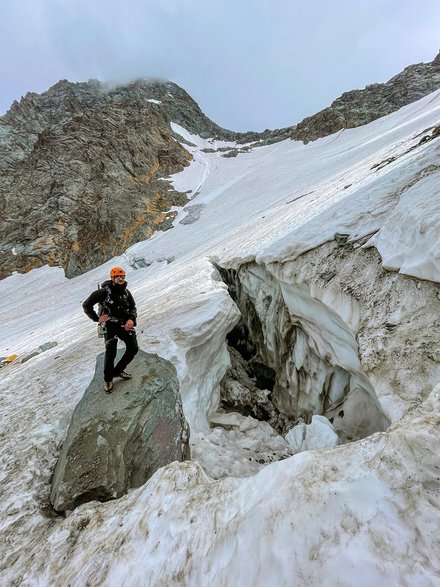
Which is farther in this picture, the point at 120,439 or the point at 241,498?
the point at 120,439

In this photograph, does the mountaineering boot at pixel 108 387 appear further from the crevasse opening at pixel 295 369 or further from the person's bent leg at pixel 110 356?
the crevasse opening at pixel 295 369

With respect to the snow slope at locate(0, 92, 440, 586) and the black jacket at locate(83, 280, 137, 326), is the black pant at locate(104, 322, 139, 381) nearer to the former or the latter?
the black jacket at locate(83, 280, 137, 326)

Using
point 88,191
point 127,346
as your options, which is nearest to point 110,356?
point 127,346

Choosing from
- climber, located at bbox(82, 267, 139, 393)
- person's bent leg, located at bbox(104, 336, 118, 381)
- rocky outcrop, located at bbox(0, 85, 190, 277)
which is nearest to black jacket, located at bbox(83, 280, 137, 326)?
climber, located at bbox(82, 267, 139, 393)

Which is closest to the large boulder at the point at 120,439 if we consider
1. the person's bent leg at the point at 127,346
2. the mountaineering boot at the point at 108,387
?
the mountaineering boot at the point at 108,387

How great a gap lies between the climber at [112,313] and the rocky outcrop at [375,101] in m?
55.1

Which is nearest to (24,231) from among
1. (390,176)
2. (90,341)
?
(90,341)

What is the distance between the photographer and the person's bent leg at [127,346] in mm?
4945

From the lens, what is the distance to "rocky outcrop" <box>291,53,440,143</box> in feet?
158

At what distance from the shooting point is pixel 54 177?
40.1m

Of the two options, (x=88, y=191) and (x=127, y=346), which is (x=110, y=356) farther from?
(x=88, y=191)

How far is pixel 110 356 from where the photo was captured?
4.76 metres

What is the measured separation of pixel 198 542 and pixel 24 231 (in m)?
43.0

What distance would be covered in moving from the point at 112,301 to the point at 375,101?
67.2 m
